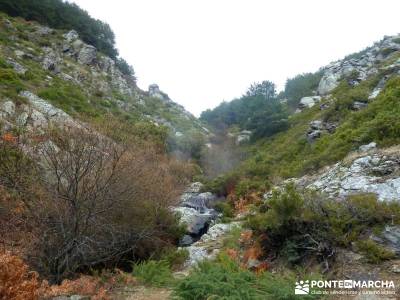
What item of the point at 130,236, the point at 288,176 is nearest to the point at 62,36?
the point at 288,176

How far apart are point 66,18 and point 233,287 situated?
108ft

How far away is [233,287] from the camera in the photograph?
5.48 metres

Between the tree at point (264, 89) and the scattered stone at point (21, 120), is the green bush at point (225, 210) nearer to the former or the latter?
the scattered stone at point (21, 120)

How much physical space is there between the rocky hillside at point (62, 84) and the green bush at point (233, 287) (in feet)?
23.8

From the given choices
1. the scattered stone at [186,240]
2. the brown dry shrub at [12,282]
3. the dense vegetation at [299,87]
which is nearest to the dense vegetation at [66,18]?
the dense vegetation at [299,87]

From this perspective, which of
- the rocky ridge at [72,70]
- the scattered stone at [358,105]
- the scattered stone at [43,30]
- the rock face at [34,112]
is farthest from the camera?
the scattered stone at [43,30]

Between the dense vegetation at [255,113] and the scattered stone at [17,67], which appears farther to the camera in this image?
the dense vegetation at [255,113]

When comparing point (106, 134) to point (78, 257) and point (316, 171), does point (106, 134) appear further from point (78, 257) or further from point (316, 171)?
point (316, 171)

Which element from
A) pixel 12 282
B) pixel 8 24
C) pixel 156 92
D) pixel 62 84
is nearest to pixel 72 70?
pixel 62 84

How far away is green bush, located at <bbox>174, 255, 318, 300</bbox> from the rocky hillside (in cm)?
725

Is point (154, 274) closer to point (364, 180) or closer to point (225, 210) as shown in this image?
point (364, 180)

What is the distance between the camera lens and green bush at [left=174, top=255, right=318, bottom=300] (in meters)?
5.30

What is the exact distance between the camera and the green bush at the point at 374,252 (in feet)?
20.3

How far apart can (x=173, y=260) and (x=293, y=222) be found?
10.5 feet
